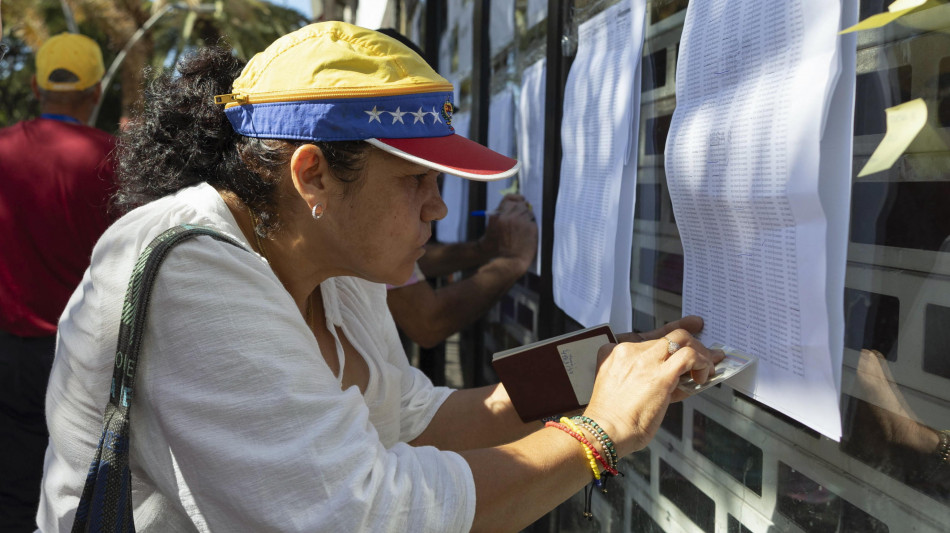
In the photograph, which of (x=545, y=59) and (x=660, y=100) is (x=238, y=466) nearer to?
(x=660, y=100)

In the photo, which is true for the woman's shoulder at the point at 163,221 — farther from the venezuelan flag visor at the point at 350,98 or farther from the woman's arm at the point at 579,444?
the woman's arm at the point at 579,444

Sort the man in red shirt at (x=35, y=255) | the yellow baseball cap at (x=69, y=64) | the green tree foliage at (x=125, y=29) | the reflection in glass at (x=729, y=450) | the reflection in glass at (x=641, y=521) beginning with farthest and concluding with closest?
the green tree foliage at (x=125, y=29)
the yellow baseball cap at (x=69, y=64)
the man in red shirt at (x=35, y=255)
the reflection in glass at (x=641, y=521)
the reflection in glass at (x=729, y=450)

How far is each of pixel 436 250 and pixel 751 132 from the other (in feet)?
7.01

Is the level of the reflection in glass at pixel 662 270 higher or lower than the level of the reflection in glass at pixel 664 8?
lower

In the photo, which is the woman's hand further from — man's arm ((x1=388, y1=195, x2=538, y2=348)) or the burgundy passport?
man's arm ((x1=388, y1=195, x2=538, y2=348))

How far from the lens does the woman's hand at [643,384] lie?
1.30 meters

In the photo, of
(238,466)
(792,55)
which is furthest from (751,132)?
(238,466)

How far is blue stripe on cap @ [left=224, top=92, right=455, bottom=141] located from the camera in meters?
1.33

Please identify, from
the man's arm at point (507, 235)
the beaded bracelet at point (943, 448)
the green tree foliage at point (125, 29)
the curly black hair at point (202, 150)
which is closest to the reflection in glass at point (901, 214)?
the beaded bracelet at point (943, 448)

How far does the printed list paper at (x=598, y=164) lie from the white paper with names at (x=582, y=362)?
254 millimetres

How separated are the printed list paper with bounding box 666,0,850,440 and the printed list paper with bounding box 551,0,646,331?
236 mm

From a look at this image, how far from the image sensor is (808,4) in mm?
1111

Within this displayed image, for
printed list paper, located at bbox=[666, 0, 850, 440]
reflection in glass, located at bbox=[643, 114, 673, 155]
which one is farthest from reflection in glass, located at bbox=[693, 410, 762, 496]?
reflection in glass, located at bbox=[643, 114, 673, 155]

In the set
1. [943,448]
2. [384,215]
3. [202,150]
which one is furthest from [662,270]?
[202,150]
